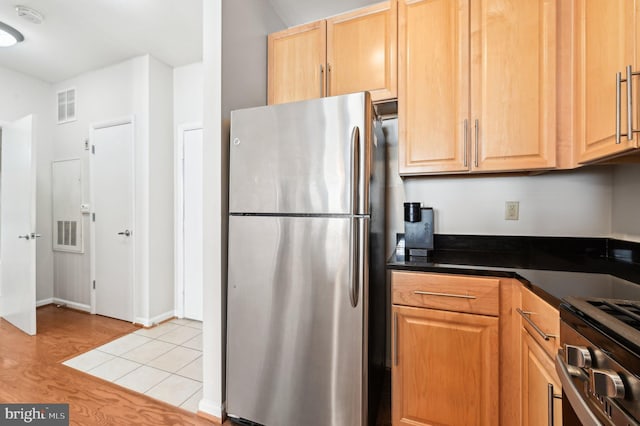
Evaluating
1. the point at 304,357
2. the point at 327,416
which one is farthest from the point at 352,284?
the point at 327,416

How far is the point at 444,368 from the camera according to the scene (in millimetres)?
1271

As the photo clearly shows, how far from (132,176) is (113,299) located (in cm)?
140

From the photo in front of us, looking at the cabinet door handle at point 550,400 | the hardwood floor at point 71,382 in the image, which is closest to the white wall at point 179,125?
the hardwood floor at point 71,382

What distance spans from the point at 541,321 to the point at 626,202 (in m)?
1.05

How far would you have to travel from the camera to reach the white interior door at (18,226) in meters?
2.68

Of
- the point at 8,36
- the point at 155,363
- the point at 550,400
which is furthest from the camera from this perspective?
the point at 8,36

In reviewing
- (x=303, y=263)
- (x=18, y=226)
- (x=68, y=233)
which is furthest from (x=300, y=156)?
(x=68, y=233)

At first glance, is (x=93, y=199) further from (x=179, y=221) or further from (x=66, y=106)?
(x=66, y=106)

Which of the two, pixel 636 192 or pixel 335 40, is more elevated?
pixel 335 40

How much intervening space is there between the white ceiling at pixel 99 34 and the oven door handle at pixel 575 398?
116 inches

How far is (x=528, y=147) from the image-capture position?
4.60ft

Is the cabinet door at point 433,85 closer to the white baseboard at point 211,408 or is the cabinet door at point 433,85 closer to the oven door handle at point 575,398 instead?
the oven door handle at point 575,398

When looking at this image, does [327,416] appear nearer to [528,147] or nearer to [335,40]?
[528,147]

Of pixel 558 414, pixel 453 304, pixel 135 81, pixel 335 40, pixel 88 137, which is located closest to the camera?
pixel 558 414
